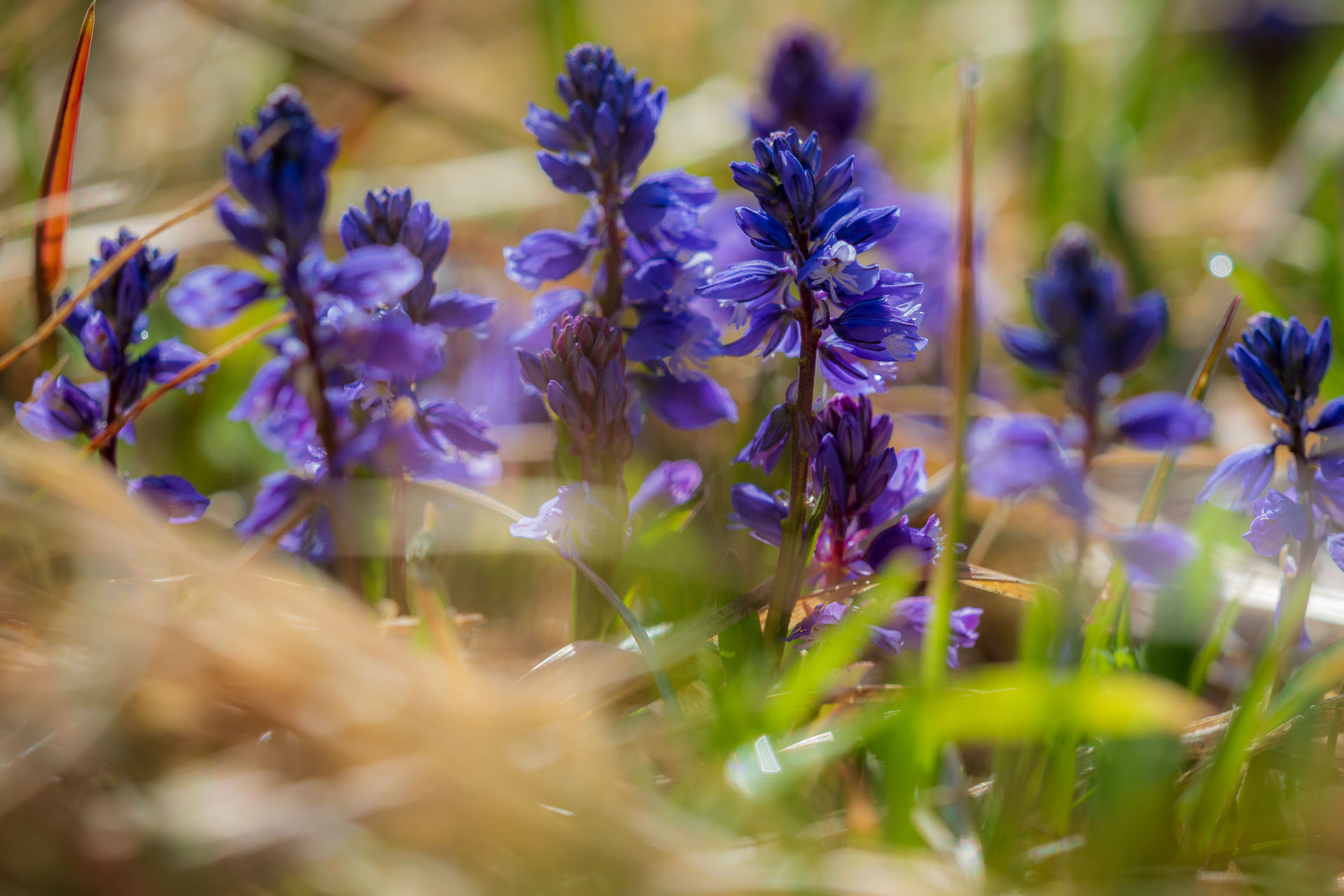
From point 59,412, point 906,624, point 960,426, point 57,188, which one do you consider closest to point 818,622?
point 906,624

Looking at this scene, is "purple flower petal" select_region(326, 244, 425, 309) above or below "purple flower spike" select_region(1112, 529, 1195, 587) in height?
above

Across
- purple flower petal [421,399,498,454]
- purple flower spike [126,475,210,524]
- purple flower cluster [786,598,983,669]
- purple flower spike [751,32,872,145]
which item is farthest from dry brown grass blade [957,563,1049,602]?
purple flower spike [751,32,872,145]

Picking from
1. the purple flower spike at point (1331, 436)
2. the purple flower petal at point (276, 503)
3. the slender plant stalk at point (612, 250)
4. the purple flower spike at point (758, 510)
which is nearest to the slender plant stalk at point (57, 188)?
the purple flower petal at point (276, 503)

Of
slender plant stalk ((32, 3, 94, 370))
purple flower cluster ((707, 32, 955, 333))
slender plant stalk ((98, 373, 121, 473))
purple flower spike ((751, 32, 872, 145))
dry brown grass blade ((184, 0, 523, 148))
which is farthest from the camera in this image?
dry brown grass blade ((184, 0, 523, 148))

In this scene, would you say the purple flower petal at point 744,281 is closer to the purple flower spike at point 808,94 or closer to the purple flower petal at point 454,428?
the purple flower petal at point 454,428

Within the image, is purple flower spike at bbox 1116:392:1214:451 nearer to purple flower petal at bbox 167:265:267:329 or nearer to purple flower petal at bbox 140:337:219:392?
purple flower petal at bbox 167:265:267:329

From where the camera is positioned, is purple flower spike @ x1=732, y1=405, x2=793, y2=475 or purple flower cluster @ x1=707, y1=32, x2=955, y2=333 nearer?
purple flower spike @ x1=732, y1=405, x2=793, y2=475

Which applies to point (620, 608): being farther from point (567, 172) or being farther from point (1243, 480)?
point (1243, 480)

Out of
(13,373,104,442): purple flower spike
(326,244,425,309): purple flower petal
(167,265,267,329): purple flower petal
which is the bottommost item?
(13,373,104,442): purple flower spike
